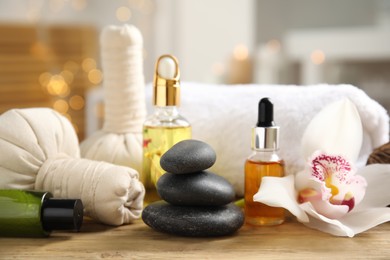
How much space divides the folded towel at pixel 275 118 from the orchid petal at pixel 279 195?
0.13 m

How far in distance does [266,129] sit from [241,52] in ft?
7.06

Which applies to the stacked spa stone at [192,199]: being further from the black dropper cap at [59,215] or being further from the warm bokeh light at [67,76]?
the warm bokeh light at [67,76]

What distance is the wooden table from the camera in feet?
1.87

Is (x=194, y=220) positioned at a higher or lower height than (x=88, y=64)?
lower

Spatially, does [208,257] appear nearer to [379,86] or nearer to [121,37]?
[121,37]

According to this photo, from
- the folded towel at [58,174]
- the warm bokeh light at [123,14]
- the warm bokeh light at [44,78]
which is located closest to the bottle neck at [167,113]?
the folded towel at [58,174]

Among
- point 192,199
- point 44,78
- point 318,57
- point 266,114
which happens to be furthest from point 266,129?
point 318,57

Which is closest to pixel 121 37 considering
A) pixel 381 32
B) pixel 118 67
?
pixel 118 67

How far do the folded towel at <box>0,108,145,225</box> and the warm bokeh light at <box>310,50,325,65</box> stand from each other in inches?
95.1

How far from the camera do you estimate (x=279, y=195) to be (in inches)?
25.9

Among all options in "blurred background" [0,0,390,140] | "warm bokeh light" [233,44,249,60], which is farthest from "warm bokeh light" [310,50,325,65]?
"warm bokeh light" [233,44,249,60]

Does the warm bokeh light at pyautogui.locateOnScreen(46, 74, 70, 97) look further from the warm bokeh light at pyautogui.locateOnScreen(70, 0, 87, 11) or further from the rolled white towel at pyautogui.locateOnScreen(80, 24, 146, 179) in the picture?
the rolled white towel at pyautogui.locateOnScreen(80, 24, 146, 179)

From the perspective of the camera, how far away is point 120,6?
2.77 metres

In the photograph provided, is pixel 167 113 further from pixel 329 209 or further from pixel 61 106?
pixel 61 106
